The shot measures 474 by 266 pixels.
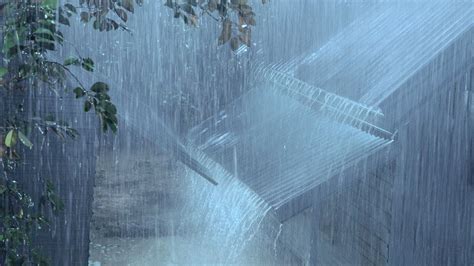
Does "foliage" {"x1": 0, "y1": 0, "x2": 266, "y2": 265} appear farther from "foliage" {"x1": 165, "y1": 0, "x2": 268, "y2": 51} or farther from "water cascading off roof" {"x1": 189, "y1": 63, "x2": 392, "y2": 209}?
"water cascading off roof" {"x1": 189, "y1": 63, "x2": 392, "y2": 209}

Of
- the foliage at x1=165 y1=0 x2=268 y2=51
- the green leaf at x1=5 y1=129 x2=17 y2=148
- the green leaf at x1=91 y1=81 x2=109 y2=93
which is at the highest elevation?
the foliage at x1=165 y1=0 x2=268 y2=51

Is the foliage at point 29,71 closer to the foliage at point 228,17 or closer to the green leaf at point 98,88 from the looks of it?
the green leaf at point 98,88

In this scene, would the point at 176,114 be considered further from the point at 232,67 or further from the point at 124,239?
the point at 124,239

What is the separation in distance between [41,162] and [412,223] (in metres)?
3.78

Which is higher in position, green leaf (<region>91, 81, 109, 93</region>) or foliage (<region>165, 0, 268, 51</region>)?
foliage (<region>165, 0, 268, 51</region>)

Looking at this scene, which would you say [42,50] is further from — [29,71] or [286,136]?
[286,136]

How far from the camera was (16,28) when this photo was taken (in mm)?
4273

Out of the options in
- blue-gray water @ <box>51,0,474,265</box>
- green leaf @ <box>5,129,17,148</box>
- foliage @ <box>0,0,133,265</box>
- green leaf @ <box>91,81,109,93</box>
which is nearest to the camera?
green leaf @ <box>5,129,17,148</box>

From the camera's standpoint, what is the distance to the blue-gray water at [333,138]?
7.09 m

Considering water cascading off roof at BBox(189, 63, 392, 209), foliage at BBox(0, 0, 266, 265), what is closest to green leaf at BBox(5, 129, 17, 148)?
foliage at BBox(0, 0, 266, 265)

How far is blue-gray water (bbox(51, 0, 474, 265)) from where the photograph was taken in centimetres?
709

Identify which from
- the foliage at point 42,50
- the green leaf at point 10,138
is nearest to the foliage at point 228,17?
the foliage at point 42,50

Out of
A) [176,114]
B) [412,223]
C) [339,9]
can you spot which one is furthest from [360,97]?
[176,114]

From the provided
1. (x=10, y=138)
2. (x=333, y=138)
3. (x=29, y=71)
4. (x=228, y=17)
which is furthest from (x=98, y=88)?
(x=333, y=138)
